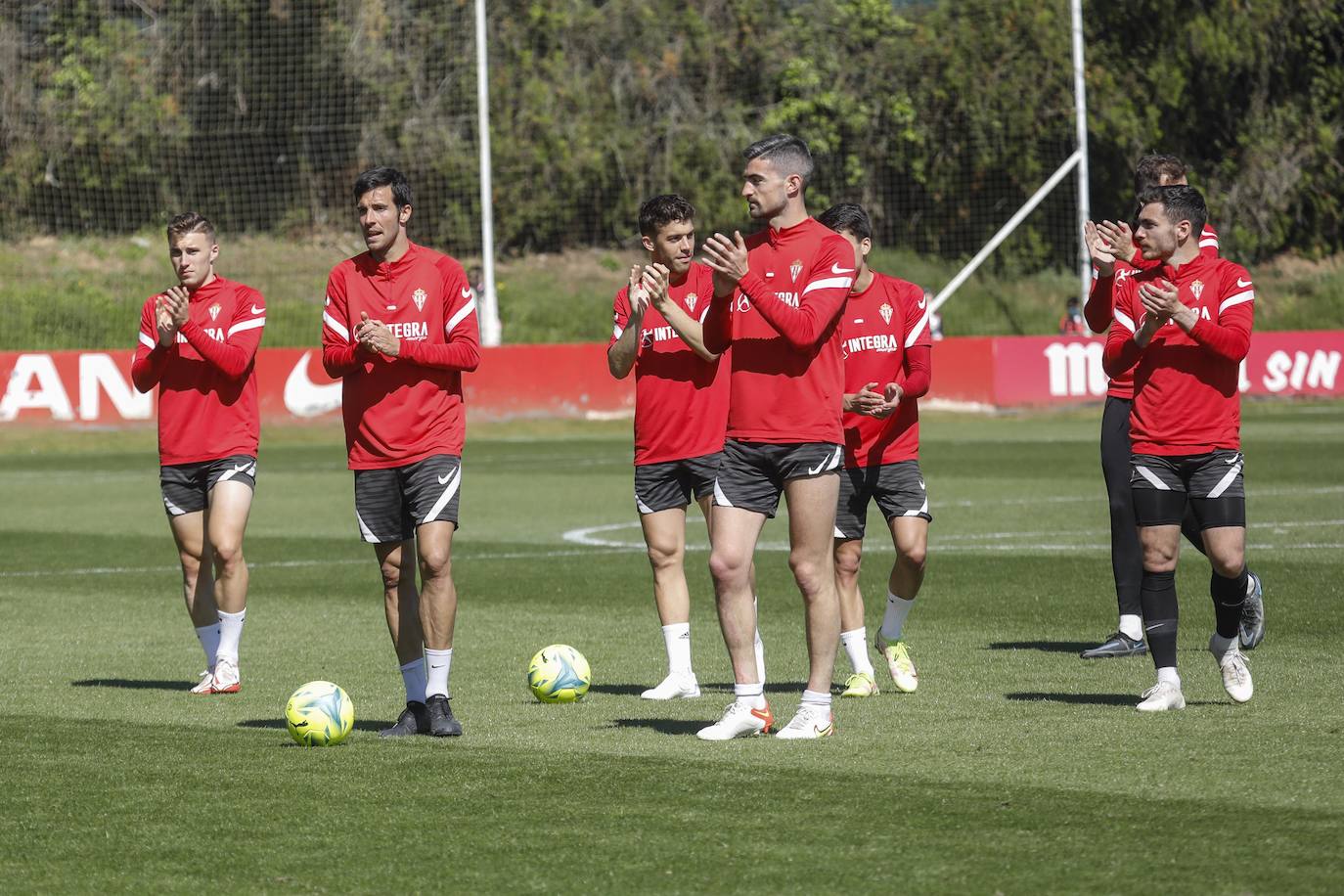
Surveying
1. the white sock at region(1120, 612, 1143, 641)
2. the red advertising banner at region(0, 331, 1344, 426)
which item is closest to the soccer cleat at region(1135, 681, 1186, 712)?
the white sock at region(1120, 612, 1143, 641)

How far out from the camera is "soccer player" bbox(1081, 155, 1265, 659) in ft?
29.2

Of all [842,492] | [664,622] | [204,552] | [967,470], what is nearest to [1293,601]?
[842,492]

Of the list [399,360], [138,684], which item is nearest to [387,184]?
[399,360]

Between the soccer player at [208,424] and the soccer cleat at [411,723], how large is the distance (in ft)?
6.15

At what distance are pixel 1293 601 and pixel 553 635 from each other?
4449 mm

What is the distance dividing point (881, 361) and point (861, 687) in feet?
5.30

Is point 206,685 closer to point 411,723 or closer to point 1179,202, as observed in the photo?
point 411,723

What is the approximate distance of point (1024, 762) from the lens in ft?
23.6

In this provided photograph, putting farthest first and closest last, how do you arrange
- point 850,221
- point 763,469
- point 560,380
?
point 560,380 → point 850,221 → point 763,469

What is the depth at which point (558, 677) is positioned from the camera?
29.7 ft

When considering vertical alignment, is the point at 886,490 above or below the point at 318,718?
above

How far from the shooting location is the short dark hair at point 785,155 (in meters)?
7.65

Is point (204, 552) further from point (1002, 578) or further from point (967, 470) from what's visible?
point (967, 470)

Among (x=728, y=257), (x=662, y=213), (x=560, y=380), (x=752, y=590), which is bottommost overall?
(x=560, y=380)
